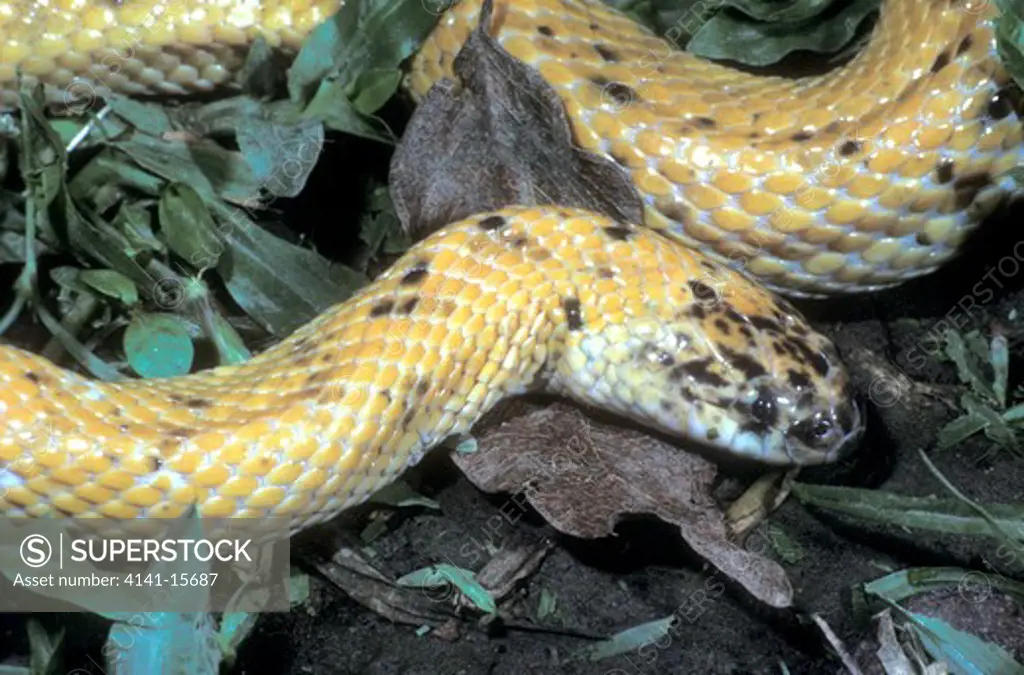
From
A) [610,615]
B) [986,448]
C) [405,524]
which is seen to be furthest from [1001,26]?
[405,524]

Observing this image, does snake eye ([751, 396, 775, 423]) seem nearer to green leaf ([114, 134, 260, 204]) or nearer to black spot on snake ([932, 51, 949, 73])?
black spot on snake ([932, 51, 949, 73])

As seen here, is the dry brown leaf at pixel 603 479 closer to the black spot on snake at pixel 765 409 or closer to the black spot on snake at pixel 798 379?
the black spot on snake at pixel 765 409

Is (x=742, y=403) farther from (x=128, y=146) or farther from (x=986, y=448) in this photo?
(x=128, y=146)

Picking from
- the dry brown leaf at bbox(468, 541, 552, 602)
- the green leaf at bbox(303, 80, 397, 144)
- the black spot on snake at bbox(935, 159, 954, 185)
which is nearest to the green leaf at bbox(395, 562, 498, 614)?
the dry brown leaf at bbox(468, 541, 552, 602)

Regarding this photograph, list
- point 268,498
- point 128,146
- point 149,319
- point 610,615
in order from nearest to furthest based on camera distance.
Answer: point 268,498
point 610,615
point 149,319
point 128,146

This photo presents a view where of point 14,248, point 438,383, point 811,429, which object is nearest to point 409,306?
point 438,383

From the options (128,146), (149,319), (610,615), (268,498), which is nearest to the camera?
(268,498)
